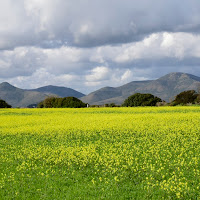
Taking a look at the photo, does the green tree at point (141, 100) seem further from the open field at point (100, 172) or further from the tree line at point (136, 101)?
the open field at point (100, 172)

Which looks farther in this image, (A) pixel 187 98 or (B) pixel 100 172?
(A) pixel 187 98

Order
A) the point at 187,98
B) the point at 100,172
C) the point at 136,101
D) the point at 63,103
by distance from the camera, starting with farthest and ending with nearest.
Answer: the point at 136,101, the point at 187,98, the point at 63,103, the point at 100,172

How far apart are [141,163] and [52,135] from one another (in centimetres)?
1326

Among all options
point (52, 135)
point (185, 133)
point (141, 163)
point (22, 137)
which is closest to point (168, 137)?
point (185, 133)

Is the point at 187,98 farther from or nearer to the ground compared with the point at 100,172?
farther from the ground

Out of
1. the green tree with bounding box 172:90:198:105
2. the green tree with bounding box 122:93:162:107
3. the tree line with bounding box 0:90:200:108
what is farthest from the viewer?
the green tree with bounding box 122:93:162:107

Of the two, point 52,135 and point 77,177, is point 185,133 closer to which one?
point 52,135

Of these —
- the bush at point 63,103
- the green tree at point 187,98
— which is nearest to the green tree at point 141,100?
the green tree at point 187,98

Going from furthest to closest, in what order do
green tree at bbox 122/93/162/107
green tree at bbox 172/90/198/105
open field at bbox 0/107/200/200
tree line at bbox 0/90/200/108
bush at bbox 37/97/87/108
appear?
green tree at bbox 122/93/162/107 < green tree at bbox 172/90/198/105 < tree line at bbox 0/90/200/108 < bush at bbox 37/97/87/108 < open field at bbox 0/107/200/200

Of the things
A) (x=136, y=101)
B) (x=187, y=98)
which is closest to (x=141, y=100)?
(x=136, y=101)

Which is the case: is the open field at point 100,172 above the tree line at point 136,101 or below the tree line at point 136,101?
below

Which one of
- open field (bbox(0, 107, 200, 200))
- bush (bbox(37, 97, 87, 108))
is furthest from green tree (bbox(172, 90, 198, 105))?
open field (bbox(0, 107, 200, 200))

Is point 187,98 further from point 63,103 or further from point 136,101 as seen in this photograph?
point 63,103

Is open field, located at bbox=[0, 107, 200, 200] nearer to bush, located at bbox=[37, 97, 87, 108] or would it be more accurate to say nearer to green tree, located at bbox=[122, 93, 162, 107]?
bush, located at bbox=[37, 97, 87, 108]
